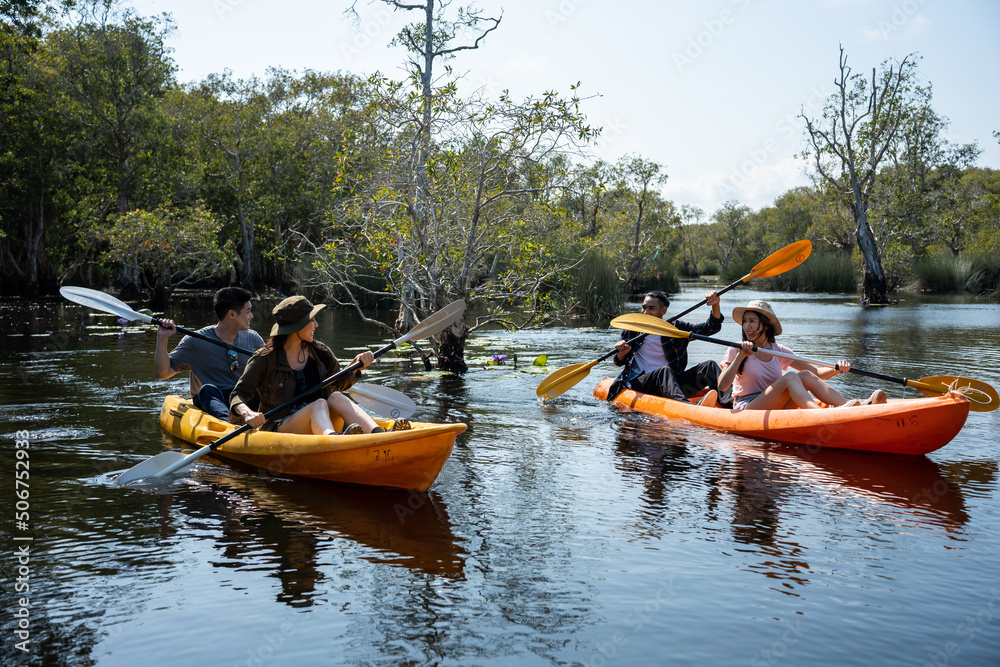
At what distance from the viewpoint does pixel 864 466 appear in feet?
18.1

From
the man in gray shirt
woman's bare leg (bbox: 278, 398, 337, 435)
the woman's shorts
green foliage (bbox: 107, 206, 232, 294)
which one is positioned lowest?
the woman's shorts

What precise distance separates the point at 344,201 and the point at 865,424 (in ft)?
18.9

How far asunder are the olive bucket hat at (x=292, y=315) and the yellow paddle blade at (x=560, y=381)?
363 cm

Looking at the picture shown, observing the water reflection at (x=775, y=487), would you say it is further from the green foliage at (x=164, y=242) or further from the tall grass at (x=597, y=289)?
the green foliage at (x=164, y=242)

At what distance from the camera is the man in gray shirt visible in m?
5.73

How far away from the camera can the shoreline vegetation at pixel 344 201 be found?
8.86 meters

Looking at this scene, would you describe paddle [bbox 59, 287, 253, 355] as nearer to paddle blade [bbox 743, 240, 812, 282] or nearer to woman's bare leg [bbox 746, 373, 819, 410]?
woman's bare leg [bbox 746, 373, 819, 410]

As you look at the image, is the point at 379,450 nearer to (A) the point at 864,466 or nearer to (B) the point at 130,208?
(A) the point at 864,466

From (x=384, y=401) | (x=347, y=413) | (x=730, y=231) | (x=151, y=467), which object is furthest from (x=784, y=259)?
(x=730, y=231)

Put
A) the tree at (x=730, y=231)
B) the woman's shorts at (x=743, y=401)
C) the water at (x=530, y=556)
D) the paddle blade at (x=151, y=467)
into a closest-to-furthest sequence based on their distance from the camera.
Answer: the water at (x=530, y=556)
the paddle blade at (x=151, y=467)
the woman's shorts at (x=743, y=401)
the tree at (x=730, y=231)

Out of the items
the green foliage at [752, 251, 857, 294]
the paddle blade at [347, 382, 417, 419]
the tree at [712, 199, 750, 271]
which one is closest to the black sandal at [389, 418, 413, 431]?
the paddle blade at [347, 382, 417, 419]

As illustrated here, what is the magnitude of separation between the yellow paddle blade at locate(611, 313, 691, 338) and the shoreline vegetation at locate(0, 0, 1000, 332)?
149 cm

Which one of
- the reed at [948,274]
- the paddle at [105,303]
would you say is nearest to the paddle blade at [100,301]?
the paddle at [105,303]

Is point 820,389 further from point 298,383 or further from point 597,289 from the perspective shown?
point 597,289
